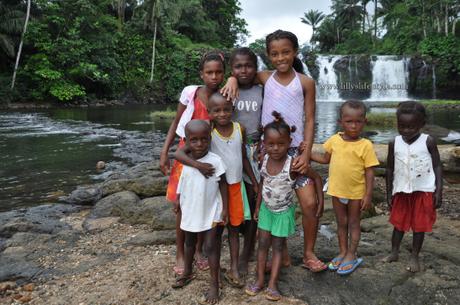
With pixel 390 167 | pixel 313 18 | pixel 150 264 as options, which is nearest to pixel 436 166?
pixel 390 167

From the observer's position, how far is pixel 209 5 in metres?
42.0

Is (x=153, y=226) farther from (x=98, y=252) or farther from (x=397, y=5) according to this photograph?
(x=397, y=5)

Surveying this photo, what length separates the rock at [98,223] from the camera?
16.0 feet

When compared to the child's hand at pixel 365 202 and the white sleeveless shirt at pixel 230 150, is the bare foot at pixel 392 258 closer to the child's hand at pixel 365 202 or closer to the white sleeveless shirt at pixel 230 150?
the child's hand at pixel 365 202

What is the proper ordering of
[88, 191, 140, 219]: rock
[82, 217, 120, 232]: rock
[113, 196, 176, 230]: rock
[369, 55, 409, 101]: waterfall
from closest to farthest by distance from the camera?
1. [113, 196, 176, 230]: rock
2. [82, 217, 120, 232]: rock
3. [88, 191, 140, 219]: rock
4. [369, 55, 409, 101]: waterfall

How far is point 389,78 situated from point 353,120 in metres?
29.9

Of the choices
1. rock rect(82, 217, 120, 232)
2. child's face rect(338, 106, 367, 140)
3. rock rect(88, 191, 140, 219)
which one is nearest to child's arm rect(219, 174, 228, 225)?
child's face rect(338, 106, 367, 140)

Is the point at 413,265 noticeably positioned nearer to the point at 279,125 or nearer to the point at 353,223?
the point at 353,223

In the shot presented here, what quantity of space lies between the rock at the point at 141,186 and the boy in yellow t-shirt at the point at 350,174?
11.9 feet

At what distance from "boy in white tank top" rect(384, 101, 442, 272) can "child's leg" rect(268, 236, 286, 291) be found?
3.17 ft

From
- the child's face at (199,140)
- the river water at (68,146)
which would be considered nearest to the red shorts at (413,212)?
the child's face at (199,140)

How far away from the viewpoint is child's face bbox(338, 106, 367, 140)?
112 inches

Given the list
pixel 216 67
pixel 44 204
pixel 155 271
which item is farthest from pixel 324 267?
pixel 44 204

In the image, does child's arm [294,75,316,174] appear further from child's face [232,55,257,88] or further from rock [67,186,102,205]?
rock [67,186,102,205]
